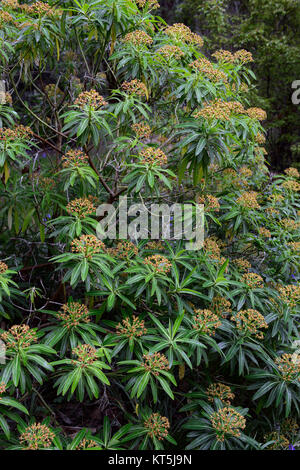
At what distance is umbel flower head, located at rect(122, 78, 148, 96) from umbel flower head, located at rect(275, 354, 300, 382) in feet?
5.06

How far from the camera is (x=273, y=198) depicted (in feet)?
9.41

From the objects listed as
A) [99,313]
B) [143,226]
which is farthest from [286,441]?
[143,226]

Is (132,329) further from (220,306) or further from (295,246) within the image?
(295,246)

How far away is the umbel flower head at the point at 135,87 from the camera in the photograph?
2193 millimetres

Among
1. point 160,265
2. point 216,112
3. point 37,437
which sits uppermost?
point 216,112

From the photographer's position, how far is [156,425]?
2.00m

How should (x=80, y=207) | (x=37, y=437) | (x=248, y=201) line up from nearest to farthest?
(x=37, y=437) → (x=80, y=207) → (x=248, y=201)

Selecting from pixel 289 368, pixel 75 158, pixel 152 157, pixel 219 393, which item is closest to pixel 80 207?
pixel 75 158

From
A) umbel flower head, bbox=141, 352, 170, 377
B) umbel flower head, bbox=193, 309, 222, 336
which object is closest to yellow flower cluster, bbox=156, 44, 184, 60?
umbel flower head, bbox=193, 309, 222, 336

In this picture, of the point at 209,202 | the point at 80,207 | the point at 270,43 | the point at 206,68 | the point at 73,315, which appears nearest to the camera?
the point at 73,315

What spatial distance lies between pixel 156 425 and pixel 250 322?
2.23ft

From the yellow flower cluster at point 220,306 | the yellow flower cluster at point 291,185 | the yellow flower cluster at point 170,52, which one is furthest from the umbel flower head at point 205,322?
the yellow flower cluster at point 170,52

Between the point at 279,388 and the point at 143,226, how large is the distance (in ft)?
3.71

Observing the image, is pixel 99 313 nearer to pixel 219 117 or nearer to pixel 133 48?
pixel 219 117
